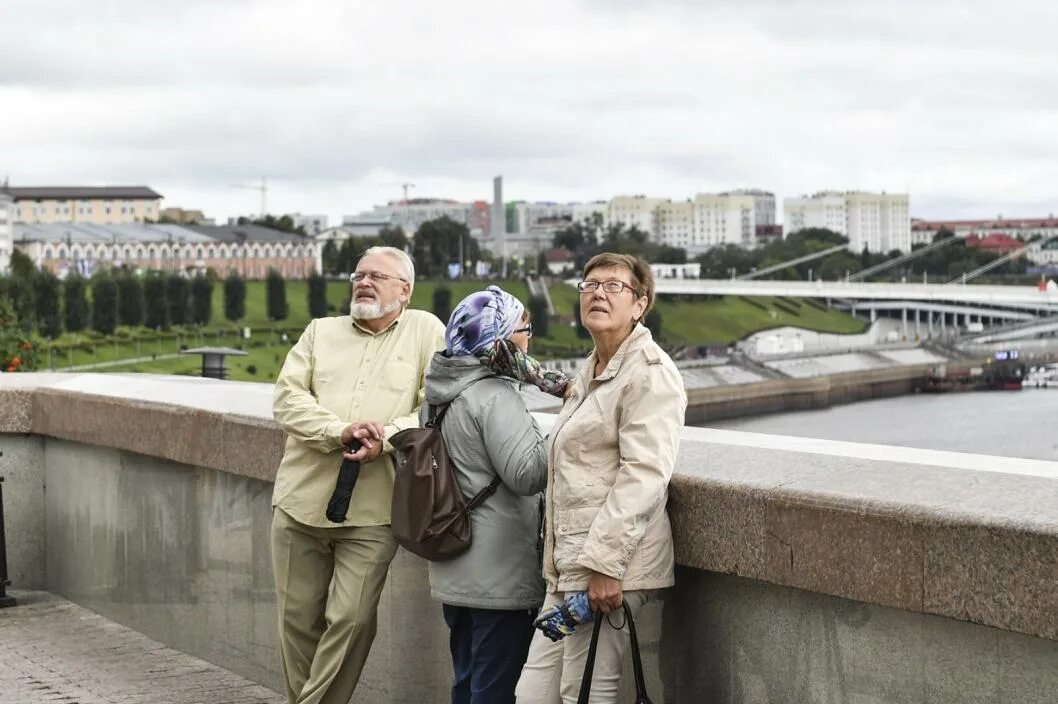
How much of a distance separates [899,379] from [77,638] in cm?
9055

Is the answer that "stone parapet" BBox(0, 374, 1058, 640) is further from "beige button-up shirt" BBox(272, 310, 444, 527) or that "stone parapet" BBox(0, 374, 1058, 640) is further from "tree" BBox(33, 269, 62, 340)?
"tree" BBox(33, 269, 62, 340)

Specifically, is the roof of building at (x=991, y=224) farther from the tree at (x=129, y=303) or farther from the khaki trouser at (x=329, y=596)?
the khaki trouser at (x=329, y=596)

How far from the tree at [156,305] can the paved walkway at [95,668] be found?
3884 inches

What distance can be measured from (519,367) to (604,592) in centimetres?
51

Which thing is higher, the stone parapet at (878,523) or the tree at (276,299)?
the stone parapet at (878,523)

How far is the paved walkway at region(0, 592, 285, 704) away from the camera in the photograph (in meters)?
4.14

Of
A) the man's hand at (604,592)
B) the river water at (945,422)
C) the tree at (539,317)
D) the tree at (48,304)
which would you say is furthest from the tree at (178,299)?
the man's hand at (604,592)

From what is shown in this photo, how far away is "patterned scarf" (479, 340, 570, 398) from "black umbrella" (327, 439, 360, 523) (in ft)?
1.64

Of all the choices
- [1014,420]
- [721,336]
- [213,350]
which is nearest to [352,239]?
[721,336]

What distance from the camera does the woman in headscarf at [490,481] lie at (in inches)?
113

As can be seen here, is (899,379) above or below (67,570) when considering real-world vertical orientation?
below

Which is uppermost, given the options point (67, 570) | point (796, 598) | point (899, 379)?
point (796, 598)

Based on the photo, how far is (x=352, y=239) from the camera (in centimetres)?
12900

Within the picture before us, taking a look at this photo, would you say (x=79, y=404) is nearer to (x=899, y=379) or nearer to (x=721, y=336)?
(x=899, y=379)
